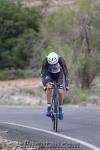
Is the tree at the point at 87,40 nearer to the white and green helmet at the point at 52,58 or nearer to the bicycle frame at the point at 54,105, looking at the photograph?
the bicycle frame at the point at 54,105

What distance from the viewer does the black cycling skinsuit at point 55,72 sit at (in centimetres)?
1348

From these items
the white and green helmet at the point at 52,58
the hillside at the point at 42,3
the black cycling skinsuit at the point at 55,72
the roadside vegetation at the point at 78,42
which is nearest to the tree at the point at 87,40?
the roadside vegetation at the point at 78,42

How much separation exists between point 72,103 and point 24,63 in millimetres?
30988

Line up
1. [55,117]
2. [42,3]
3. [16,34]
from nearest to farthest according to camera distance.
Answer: [55,117] → [16,34] → [42,3]

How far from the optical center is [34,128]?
13.5m

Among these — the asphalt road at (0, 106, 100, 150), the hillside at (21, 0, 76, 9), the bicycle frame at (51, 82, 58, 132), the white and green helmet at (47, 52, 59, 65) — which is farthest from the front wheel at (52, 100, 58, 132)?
the hillside at (21, 0, 76, 9)

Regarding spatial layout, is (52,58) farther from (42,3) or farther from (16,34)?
(42,3)

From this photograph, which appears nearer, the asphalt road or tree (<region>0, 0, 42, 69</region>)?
the asphalt road

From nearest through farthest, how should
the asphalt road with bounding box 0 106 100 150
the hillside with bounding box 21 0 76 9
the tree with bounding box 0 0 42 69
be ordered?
the asphalt road with bounding box 0 106 100 150 < the tree with bounding box 0 0 42 69 < the hillside with bounding box 21 0 76 9

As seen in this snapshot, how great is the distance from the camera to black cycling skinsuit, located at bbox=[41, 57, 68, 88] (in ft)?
44.2

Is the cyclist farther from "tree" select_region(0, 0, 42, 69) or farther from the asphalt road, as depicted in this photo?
"tree" select_region(0, 0, 42, 69)

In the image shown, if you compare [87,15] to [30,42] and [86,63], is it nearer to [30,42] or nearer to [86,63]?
[86,63]

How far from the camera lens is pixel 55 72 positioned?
1353cm

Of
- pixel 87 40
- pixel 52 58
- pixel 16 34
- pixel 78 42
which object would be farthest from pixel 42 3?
pixel 52 58
